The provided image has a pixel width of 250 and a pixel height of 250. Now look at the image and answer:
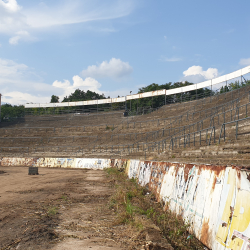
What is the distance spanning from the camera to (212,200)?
438 cm

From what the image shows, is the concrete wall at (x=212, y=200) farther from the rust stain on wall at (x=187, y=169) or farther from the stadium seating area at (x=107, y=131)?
the stadium seating area at (x=107, y=131)

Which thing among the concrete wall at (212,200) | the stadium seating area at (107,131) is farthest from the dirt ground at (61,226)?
the stadium seating area at (107,131)

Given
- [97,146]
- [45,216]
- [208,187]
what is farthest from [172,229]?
[97,146]

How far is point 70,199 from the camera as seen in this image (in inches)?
345

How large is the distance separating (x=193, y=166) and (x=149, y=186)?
4.18m

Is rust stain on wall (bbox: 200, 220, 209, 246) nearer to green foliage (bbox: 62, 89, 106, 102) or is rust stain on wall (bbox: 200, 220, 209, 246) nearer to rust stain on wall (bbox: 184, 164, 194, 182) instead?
rust stain on wall (bbox: 184, 164, 194, 182)

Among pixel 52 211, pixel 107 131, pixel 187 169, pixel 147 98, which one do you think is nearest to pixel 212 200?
pixel 187 169

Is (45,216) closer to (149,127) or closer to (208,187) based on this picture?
(208,187)

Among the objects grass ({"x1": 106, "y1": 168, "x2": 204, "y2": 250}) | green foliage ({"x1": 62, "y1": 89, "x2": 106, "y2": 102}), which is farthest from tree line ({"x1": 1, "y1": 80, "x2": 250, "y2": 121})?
grass ({"x1": 106, "y1": 168, "x2": 204, "y2": 250})

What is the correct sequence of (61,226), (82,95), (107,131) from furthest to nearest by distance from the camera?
(82,95) < (107,131) < (61,226)

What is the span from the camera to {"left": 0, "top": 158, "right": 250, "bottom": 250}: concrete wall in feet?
11.4

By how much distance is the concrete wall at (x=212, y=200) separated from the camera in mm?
3474

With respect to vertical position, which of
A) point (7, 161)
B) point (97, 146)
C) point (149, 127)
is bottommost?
point (7, 161)

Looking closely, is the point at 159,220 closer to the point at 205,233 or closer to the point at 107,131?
the point at 205,233
